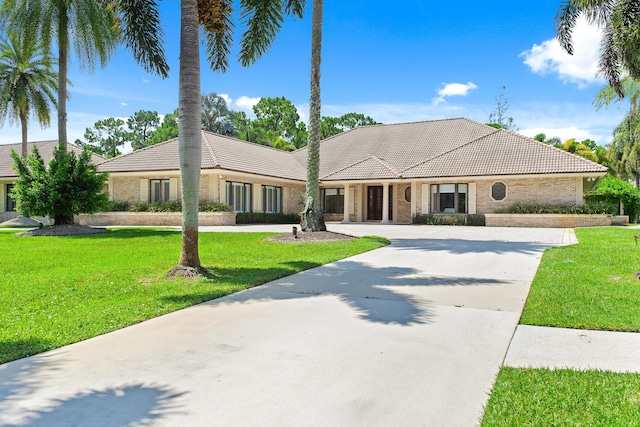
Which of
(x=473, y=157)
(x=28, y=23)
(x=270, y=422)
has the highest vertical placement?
(x=28, y=23)

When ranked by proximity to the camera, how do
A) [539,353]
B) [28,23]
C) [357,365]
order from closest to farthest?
[357,365] → [539,353] → [28,23]

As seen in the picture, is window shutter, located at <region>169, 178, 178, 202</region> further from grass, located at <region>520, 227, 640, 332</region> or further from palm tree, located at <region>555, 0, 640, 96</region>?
grass, located at <region>520, 227, 640, 332</region>

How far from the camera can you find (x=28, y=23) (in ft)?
70.7

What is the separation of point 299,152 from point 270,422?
126ft

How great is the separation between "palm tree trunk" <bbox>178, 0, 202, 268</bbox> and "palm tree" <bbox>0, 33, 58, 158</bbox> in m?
24.6

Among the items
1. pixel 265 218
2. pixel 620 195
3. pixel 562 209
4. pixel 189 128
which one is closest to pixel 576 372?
pixel 189 128

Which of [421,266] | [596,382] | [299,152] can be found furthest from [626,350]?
[299,152]

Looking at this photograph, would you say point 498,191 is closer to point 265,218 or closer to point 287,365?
point 265,218

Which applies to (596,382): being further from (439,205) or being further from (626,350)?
(439,205)

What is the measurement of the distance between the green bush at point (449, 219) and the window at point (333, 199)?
22.1 feet

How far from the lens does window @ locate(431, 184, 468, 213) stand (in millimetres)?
28672

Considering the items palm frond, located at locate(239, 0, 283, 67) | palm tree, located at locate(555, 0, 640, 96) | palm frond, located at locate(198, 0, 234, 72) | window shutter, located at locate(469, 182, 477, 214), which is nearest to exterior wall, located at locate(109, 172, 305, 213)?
window shutter, located at locate(469, 182, 477, 214)

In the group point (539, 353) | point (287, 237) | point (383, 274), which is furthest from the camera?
point (287, 237)

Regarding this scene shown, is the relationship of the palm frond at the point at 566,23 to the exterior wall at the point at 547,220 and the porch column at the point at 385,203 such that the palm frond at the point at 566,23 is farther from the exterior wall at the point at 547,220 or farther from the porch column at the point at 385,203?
the porch column at the point at 385,203
